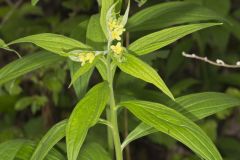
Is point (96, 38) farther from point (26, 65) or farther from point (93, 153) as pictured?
point (93, 153)

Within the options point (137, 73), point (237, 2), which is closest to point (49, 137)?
point (137, 73)

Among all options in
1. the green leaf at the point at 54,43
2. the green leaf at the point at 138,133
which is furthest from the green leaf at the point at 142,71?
the green leaf at the point at 138,133

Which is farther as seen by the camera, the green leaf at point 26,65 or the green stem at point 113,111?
the green leaf at point 26,65

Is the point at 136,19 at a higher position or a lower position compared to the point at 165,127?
higher

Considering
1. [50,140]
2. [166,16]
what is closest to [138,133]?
[50,140]

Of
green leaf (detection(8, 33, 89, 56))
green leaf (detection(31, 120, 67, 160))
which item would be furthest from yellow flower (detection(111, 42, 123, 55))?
green leaf (detection(31, 120, 67, 160))

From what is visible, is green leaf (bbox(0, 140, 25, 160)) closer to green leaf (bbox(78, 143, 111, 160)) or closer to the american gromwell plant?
the american gromwell plant

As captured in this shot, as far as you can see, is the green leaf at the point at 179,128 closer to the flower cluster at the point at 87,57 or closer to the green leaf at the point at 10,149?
the flower cluster at the point at 87,57

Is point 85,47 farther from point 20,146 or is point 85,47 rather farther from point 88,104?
point 20,146
